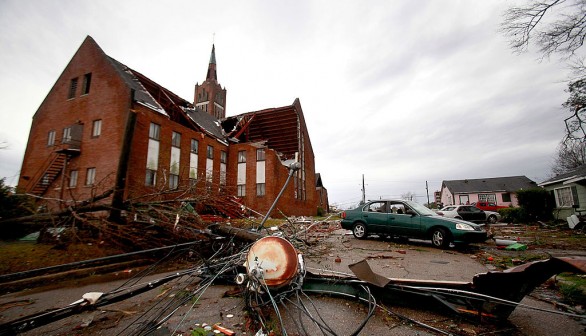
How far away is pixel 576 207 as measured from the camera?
1633cm

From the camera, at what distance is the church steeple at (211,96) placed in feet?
163

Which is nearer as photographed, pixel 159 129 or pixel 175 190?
pixel 175 190

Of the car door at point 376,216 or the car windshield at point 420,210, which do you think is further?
the car door at point 376,216

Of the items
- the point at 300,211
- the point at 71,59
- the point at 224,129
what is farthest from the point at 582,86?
the point at 71,59

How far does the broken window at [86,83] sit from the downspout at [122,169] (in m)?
18.3

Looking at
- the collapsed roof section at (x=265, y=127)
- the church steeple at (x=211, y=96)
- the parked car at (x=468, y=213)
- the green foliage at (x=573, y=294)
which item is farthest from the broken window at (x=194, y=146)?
the church steeple at (x=211, y=96)

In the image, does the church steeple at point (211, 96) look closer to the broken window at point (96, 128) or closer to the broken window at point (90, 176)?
the broken window at point (96, 128)

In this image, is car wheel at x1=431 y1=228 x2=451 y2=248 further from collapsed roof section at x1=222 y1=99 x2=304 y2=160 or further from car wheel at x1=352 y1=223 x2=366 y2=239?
collapsed roof section at x1=222 y1=99 x2=304 y2=160

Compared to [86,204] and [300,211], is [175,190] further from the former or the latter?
[300,211]

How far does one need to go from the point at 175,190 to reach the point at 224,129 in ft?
77.9

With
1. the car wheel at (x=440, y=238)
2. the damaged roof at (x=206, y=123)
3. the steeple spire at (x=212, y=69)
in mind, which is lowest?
the car wheel at (x=440, y=238)

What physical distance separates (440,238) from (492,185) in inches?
1866

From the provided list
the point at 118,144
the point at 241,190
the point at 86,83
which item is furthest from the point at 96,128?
the point at 241,190

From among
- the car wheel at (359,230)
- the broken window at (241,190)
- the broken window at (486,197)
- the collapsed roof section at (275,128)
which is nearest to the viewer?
the car wheel at (359,230)
